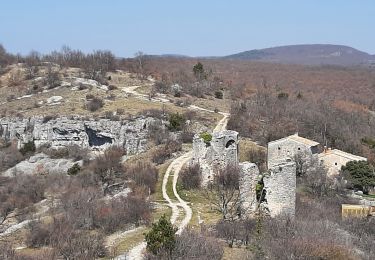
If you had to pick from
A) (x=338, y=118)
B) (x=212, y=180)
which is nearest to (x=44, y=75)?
(x=338, y=118)

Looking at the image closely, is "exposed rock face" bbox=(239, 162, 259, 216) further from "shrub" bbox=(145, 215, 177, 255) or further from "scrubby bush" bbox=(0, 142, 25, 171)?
"scrubby bush" bbox=(0, 142, 25, 171)

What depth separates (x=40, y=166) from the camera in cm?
4200

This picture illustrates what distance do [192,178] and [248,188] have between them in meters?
7.37

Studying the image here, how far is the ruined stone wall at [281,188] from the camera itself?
20.9m

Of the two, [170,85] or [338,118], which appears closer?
[338,118]

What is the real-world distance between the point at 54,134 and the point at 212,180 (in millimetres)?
23531

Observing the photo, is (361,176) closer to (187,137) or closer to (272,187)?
(187,137)

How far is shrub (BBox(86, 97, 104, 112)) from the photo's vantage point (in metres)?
50.6

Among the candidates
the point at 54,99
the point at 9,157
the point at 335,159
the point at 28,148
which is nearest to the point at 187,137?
the point at 335,159

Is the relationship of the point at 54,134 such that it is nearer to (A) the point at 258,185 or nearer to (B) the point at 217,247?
(A) the point at 258,185

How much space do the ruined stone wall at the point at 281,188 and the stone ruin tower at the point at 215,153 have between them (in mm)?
7429

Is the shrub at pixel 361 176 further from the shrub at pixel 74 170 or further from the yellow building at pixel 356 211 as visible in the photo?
the shrub at pixel 74 170

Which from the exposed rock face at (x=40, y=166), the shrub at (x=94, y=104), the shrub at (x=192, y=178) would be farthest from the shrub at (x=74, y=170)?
the shrub at (x=94, y=104)

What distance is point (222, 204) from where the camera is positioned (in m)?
23.7
